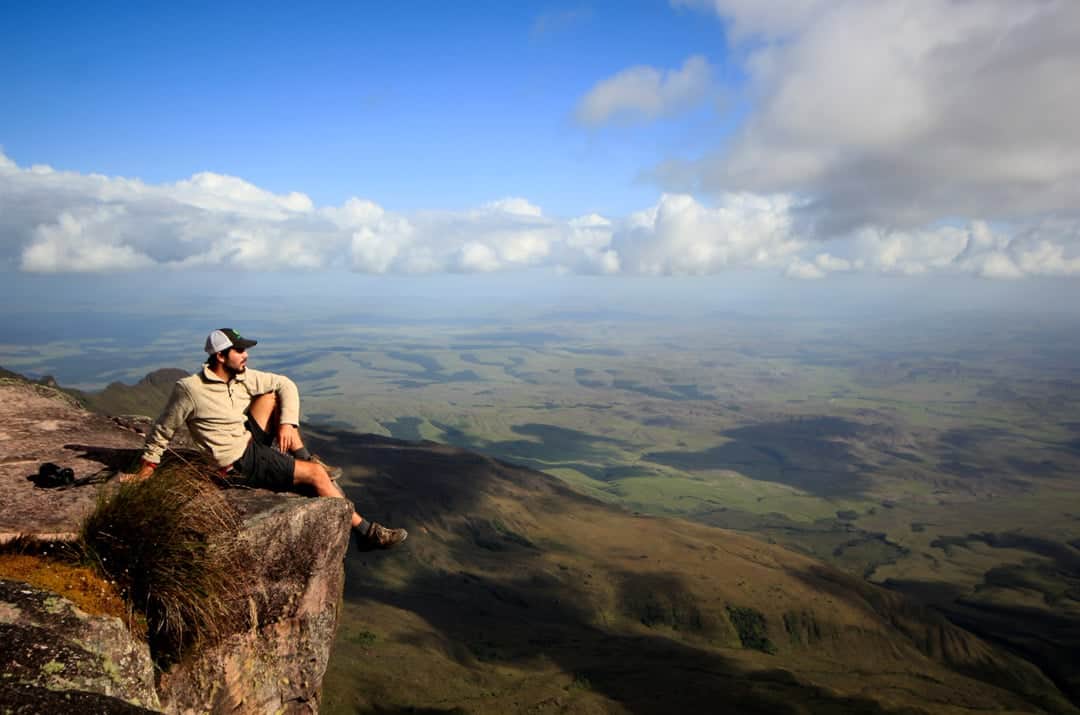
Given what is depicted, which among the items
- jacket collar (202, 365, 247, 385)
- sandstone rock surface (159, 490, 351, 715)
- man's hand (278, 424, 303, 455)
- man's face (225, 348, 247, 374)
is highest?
man's face (225, 348, 247, 374)

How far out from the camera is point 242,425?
9.78 meters

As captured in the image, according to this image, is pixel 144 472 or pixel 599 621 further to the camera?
pixel 599 621

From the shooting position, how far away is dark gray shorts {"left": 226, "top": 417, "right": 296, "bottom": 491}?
9.77 metres

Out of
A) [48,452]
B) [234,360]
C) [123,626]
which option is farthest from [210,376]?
[123,626]

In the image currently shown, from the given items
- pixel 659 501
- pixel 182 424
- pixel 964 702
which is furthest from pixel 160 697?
pixel 659 501

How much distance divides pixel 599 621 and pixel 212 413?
80.7 meters

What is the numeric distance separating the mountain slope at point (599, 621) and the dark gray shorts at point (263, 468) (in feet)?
122

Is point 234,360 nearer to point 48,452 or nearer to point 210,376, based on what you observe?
point 210,376

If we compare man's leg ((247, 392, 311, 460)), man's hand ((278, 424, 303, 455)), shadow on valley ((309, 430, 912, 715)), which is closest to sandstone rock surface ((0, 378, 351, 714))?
man's hand ((278, 424, 303, 455))

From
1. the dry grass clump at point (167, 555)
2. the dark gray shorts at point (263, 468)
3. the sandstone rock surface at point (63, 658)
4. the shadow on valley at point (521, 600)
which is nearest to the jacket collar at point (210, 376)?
the dark gray shorts at point (263, 468)

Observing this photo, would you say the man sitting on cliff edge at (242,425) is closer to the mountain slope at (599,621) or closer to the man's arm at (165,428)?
the man's arm at (165,428)

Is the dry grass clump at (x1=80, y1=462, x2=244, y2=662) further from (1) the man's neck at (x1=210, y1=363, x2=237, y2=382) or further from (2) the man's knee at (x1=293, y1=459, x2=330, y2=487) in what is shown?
(2) the man's knee at (x1=293, y1=459, x2=330, y2=487)

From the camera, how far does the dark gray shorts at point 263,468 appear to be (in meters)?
9.77

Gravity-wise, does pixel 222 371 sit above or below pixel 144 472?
above
